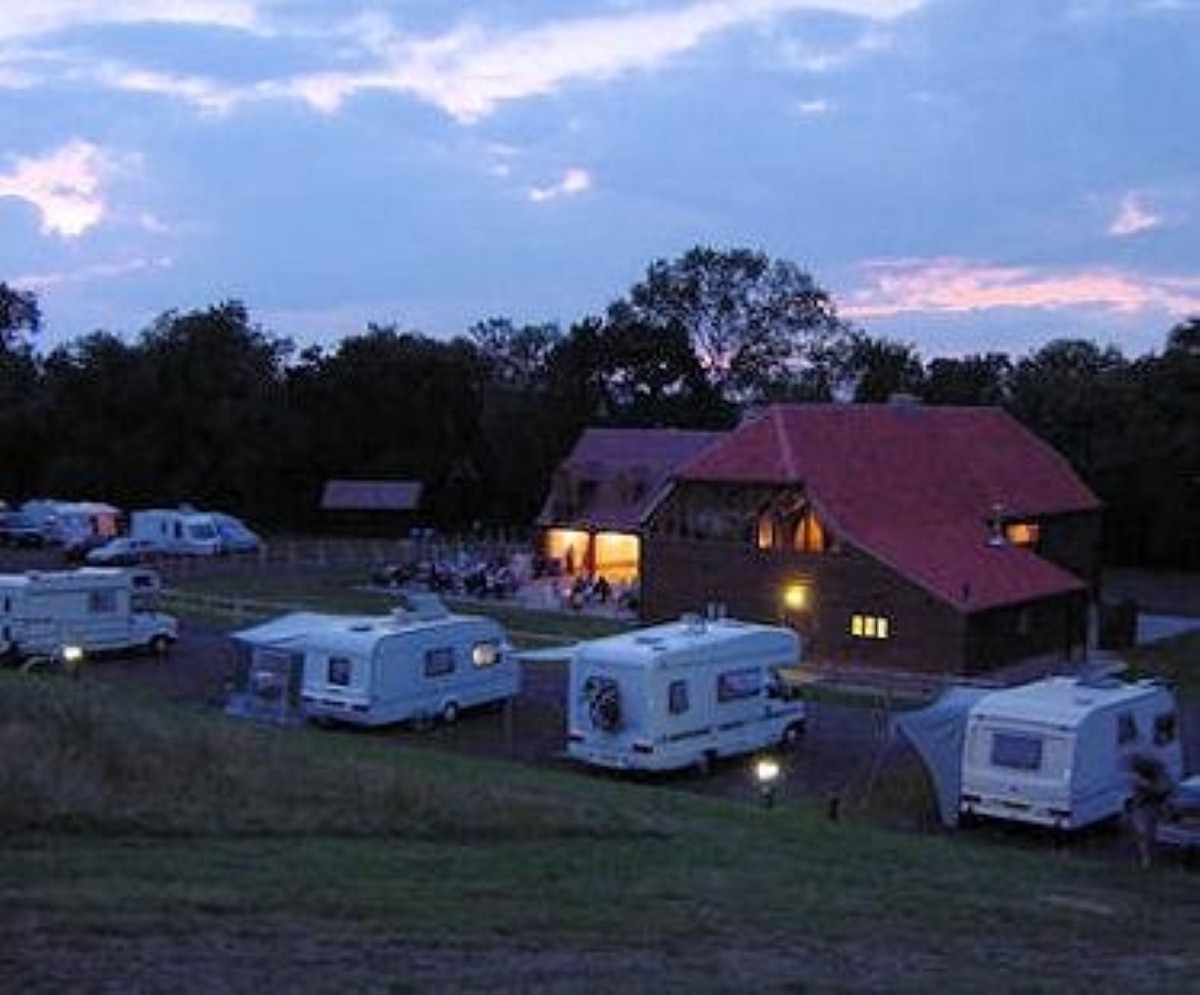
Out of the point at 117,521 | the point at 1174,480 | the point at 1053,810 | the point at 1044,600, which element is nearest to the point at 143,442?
the point at 117,521

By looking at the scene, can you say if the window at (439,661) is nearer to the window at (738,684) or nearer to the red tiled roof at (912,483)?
the window at (738,684)

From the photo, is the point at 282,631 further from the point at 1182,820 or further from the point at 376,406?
the point at 376,406

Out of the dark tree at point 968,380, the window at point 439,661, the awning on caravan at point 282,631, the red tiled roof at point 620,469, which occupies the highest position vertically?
the dark tree at point 968,380

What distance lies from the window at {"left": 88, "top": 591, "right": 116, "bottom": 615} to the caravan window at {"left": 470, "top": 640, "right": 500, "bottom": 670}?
1108cm

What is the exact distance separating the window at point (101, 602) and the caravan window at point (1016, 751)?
77.2ft

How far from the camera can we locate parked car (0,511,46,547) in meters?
77.6

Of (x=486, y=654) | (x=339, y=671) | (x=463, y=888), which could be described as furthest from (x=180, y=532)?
(x=463, y=888)

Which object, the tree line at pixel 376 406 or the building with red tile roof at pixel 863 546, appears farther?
the tree line at pixel 376 406

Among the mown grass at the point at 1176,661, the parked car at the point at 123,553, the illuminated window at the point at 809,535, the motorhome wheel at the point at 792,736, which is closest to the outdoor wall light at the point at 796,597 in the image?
the illuminated window at the point at 809,535

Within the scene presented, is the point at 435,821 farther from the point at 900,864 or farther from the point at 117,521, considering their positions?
the point at 117,521

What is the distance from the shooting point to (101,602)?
1667 inches

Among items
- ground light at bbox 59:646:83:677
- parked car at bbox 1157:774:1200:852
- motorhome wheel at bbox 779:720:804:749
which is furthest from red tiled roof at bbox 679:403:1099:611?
parked car at bbox 1157:774:1200:852

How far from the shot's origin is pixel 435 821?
60.4ft

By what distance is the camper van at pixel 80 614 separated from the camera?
134 ft
